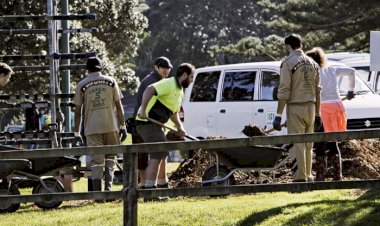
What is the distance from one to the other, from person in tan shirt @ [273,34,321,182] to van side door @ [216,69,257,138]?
230 inches

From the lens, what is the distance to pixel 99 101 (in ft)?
44.1

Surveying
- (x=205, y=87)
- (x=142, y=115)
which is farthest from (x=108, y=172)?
(x=205, y=87)

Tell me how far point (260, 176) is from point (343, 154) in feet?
5.51

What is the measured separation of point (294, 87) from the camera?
1279 centimetres

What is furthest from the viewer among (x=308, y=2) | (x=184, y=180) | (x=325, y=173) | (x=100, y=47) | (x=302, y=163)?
(x=308, y=2)

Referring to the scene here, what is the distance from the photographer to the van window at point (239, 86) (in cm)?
1891

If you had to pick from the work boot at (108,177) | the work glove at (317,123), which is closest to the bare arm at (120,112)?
the work boot at (108,177)

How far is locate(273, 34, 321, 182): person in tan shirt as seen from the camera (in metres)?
12.7

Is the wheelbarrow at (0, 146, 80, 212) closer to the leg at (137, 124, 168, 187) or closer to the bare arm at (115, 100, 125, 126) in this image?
the bare arm at (115, 100, 125, 126)

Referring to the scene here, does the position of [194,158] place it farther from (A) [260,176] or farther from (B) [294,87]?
(B) [294,87]

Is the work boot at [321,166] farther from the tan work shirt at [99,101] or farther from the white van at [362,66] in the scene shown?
the white van at [362,66]

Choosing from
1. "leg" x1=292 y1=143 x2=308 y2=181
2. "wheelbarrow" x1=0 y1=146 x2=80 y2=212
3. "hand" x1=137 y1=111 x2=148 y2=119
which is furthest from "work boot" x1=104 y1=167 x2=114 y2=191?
"leg" x1=292 y1=143 x2=308 y2=181

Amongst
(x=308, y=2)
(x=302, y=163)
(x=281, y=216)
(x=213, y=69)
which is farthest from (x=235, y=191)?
(x=308, y=2)

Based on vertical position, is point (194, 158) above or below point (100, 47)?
below
